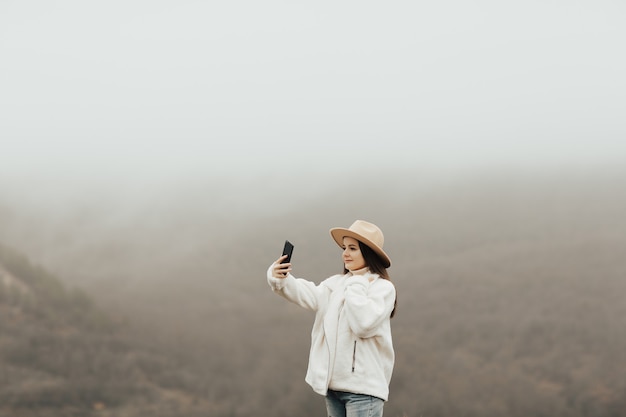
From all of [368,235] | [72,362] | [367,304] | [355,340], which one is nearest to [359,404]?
[355,340]

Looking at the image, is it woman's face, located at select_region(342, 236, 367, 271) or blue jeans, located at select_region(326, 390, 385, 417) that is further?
woman's face, located at select_region(342, 236, 367, 271)

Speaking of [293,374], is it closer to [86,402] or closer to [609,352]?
[86,402]

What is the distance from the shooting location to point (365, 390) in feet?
12.6

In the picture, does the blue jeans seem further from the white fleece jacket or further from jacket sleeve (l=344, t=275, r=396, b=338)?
jacket sleeve (l=344, t=275, r=396, b=338)

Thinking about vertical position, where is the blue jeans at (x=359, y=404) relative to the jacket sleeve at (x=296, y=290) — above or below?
below

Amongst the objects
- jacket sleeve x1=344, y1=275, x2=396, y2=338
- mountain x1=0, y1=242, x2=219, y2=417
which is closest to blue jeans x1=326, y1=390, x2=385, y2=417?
jacket sleeve x1=344, y1=275, x2=396, y2=338

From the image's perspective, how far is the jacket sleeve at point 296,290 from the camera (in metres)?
4.02

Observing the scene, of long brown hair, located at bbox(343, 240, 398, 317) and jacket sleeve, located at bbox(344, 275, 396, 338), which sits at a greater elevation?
long brown hair, located at bbox(343, 240, 398, 317)

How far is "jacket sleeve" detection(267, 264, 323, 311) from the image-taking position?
13.2 feet

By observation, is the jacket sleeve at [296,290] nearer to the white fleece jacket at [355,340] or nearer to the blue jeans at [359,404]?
the white fleece jacket at [355,340]

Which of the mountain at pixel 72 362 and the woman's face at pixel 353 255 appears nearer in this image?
the woman's face at pixel 353 255

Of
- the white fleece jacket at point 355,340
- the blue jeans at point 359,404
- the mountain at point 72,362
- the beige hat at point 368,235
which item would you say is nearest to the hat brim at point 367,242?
the beige hat at point 368,235

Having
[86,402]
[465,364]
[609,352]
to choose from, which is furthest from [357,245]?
[609,352]

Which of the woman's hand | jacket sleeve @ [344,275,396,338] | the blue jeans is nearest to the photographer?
jacket sleeve @ [344,275,396,338]
